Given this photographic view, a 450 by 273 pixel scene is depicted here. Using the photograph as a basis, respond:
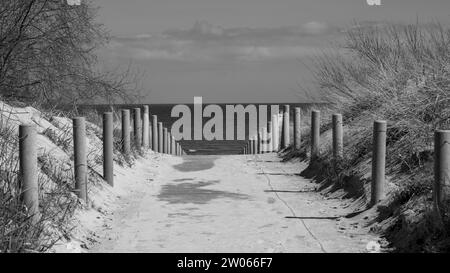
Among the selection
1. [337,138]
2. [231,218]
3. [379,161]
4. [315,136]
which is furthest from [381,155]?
[315,136]

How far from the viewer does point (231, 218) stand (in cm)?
779

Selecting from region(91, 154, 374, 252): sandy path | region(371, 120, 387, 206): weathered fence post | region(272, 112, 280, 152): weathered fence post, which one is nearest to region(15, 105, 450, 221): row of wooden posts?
region(371, 120, 387, 206): weathered fence post

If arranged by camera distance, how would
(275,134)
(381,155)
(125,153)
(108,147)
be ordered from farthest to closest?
1. (275,134)
2. (125,153)
3. (108,147)
4. (381,155)

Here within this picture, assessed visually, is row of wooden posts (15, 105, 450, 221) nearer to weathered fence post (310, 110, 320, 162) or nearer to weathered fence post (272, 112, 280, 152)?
weathered fence post (310, 110, 320, 162)

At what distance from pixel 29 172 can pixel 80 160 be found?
1973 millimetres

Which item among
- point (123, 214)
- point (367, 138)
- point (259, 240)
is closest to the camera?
point (259, 240)

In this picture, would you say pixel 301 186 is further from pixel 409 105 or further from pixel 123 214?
pixel 123 214

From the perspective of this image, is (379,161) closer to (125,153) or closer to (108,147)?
(108,147)

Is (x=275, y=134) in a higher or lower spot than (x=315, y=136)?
lower

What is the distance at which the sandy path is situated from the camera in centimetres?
645

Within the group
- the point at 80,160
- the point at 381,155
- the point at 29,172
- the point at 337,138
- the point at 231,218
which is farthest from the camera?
the point at 337,138

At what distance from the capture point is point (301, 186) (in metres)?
10.6
